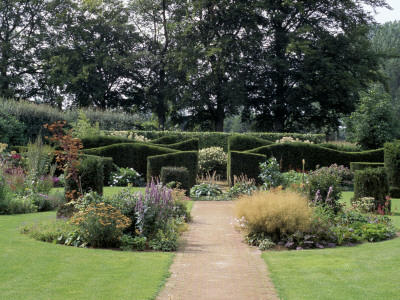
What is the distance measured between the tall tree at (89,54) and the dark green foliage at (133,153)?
52.6 feet

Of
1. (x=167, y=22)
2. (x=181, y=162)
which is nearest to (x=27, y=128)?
(x=181, y=162)

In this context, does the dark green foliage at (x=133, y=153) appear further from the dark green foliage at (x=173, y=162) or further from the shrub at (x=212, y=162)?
the shrub at (x=212, y=162)

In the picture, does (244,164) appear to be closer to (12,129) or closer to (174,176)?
(174,176)

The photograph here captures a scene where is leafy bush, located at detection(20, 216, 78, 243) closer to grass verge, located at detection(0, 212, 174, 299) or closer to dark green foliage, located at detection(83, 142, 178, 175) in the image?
grass verge, located at detection(0, 212, 174, 299)

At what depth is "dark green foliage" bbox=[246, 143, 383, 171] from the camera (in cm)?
1803

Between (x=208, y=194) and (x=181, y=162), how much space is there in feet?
7.35

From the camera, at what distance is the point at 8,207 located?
32.3ft

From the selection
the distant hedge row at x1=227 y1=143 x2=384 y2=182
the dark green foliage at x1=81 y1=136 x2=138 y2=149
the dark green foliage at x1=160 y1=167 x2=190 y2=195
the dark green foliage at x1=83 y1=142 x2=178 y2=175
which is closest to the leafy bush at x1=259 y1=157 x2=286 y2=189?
the dark green foliage at x1=160 y1=167 x2=190 y2=195

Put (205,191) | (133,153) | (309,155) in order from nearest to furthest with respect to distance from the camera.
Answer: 1. (205,191)
2. (133,153)
3. (309,155)

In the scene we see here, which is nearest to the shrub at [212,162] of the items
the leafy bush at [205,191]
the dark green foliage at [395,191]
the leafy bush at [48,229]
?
the leafy bush at [205,191]

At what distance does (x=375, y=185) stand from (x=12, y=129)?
644 inches

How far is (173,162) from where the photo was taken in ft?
50.0

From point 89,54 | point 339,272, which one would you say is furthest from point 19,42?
point 339,272

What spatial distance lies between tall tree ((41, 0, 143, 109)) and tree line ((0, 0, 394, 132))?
82mm
